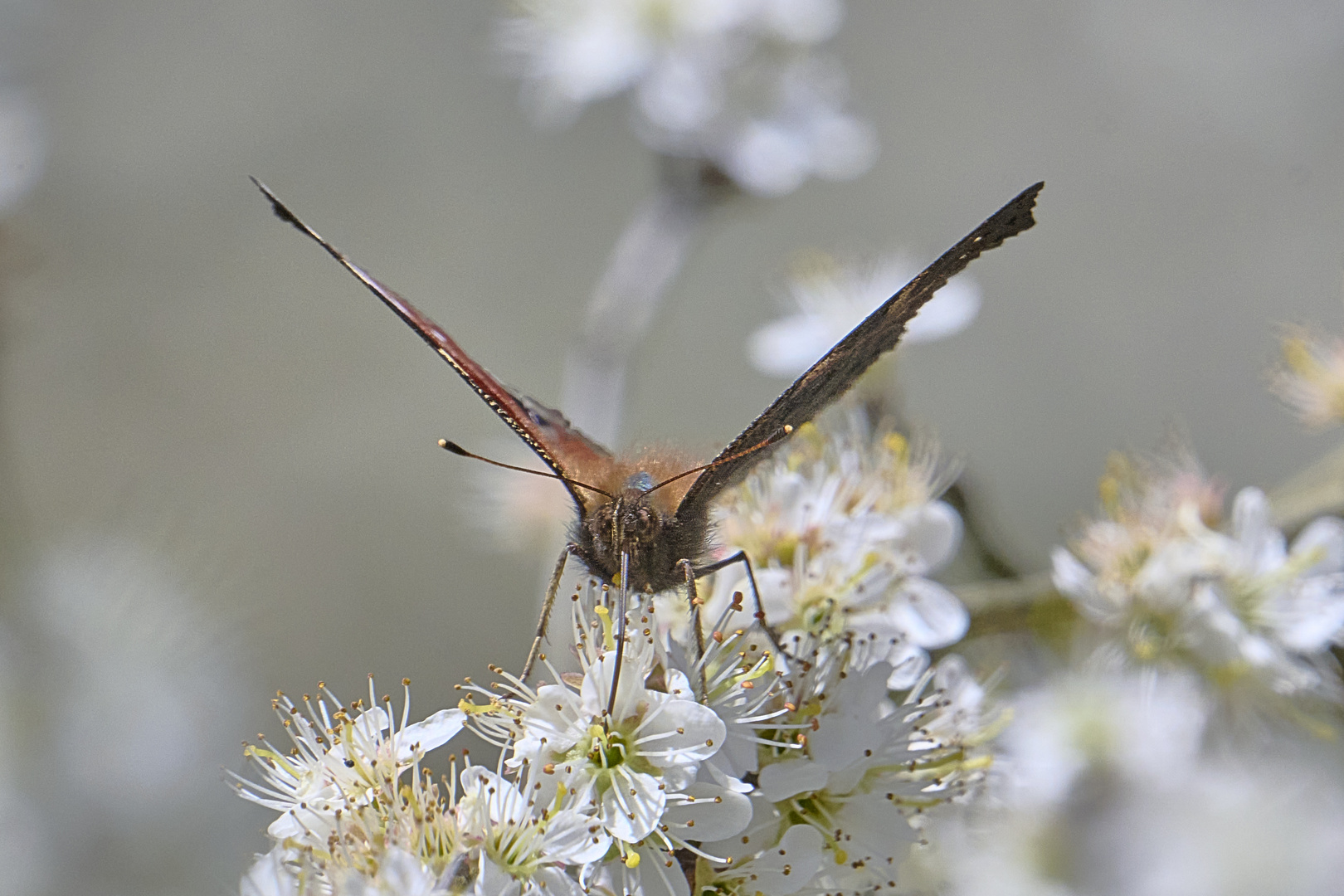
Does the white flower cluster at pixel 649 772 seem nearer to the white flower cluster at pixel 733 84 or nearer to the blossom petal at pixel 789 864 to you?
the blossom petal at pixel 789 864

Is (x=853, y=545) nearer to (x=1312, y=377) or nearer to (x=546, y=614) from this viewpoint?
(x=546, y=614)

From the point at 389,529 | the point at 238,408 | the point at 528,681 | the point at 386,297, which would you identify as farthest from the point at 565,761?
the point at 238,408

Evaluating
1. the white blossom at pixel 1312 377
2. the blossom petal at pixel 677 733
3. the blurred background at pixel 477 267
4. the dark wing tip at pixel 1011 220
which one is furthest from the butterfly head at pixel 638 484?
the blurred background at pixel 477 267

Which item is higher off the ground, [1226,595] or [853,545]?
[853,545]

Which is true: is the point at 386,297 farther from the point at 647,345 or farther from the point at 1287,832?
the point at 647,345

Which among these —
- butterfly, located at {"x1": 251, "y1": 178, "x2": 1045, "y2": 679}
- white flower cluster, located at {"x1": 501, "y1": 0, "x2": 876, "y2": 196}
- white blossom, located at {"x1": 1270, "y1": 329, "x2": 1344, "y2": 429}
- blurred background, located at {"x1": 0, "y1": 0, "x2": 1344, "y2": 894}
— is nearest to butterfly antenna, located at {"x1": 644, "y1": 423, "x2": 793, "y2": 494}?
butterfly, located at {"x1": 251, "y1": 178, "x2": 1045, "y2": 679}

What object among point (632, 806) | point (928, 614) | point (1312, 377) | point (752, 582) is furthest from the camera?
point (1312, 377)

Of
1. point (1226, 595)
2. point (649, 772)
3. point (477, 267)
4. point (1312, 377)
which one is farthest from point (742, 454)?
point (477, 267)
